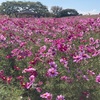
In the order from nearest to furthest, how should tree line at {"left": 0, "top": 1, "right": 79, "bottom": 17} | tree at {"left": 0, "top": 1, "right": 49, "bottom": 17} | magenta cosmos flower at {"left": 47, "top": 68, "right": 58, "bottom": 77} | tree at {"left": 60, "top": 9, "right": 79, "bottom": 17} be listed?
1. magenta cosmos flower at {"left": 47, "top": 68, "right": 58, "bottom": 77}
2. tree line at {"left": 0, "top": 1, "right": 79, "bottom": 17}
3. tree at {"left": 60, "top": 9, "right": 79, "bottom": 17}
4. tree at {"left": 0, "top": 1, "right": 49, "bottom": 17}

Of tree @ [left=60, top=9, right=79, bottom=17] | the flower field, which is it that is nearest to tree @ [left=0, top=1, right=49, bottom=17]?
tree @ [left=60, top=9, right=79, bottom=17]

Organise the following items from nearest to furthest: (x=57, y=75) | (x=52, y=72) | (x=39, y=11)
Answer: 1. (x=52, y=72)
2. (x=57, y=75)
3. (x=39, y=11)

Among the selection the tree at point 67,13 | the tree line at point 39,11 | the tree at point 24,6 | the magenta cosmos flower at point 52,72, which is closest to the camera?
the magenta cosmos flower at point 52,72

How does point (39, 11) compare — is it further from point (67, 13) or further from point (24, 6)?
point (24, 6)

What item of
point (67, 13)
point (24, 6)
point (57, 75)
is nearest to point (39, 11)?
point (67, 13)

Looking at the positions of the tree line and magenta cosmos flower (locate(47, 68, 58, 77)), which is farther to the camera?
the tree line

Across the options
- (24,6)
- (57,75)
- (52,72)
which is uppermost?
(52,72)

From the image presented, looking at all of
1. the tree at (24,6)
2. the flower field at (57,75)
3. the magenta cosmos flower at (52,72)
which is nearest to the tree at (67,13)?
the tree at (24,6)

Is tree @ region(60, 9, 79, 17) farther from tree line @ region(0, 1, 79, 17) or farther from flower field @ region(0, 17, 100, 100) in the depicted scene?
flower field @ region(0, 17, 100, 100)

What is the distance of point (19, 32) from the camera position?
606 centimetres

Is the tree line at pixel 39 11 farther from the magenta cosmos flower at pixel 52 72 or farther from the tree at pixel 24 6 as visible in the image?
the magenta cosmos flower at pixel 52 72

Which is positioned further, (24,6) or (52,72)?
(24,6)

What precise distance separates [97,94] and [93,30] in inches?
93.4

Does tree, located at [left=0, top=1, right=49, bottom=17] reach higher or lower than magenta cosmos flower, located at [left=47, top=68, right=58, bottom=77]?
lower
